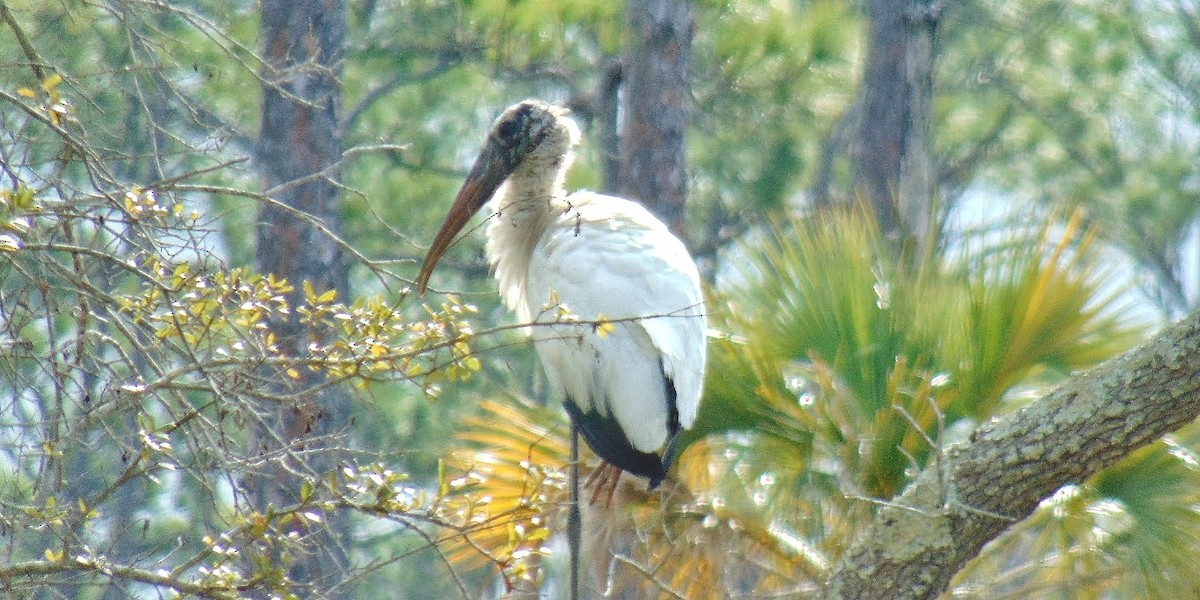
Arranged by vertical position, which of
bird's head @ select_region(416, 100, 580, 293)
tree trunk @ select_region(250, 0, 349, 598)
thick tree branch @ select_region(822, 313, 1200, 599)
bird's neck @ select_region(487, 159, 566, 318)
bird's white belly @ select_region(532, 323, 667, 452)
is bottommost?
thick tree branch @ select_region(822, 313, 1200, 599)

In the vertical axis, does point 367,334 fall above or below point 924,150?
below

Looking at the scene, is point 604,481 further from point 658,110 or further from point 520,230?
point 658,110

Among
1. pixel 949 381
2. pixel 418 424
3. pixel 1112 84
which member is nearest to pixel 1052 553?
pixel 949 381

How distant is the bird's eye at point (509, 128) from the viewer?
4895 mm

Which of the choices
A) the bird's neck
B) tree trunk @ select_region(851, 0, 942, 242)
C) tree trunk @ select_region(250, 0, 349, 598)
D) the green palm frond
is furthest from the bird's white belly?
tree trunk @ select_region(851, 0, 942, 242)

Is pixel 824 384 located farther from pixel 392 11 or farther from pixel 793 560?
pixel 392 11

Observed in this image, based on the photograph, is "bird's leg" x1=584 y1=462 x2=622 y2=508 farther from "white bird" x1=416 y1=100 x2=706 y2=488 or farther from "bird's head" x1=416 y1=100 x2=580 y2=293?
"bird's head" x1=416 y1=100 x2=580 y2=293

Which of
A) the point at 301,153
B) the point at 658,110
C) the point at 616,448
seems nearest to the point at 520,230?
the point at 616,448

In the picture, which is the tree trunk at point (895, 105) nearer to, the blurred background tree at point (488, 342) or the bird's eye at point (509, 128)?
the blurred background tree at point (488, 342)

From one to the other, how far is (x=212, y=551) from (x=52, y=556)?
0.82 ft

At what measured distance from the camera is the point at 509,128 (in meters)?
4.90

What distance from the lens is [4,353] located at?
2.40 metres

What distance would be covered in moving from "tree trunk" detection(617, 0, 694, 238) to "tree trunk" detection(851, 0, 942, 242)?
4.18 feet

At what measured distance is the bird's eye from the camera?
489 cm
